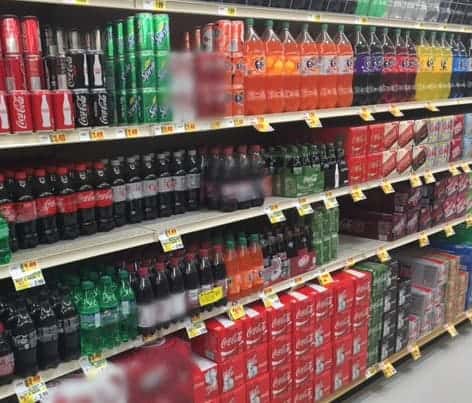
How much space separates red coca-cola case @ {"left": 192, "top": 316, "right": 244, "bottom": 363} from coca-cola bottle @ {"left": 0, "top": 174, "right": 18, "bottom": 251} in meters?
0.93

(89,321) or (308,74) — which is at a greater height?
(308,74)

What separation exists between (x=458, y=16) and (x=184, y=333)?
286 centimetres

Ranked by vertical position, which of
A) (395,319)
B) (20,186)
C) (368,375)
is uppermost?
(20,186)

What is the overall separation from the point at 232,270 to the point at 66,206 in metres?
0.81

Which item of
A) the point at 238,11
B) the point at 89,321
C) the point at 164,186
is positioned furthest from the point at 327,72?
the point at 89,321

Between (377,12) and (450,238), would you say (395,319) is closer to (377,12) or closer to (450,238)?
(450,238)

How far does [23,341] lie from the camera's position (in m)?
1.70

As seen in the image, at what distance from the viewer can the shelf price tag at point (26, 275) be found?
5.37ft

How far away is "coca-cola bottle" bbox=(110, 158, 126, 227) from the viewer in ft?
6.63

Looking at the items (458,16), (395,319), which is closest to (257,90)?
(395,319)

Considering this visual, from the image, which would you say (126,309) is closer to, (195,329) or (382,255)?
(195,329)

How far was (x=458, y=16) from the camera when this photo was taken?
11.6 ft

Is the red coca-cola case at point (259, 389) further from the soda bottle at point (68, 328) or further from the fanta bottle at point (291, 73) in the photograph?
the fanta bottle at point (291, 73)

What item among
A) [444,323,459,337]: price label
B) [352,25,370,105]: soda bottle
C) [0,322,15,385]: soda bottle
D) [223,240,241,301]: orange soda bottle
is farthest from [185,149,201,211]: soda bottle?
[444,323,459,337]: price label
